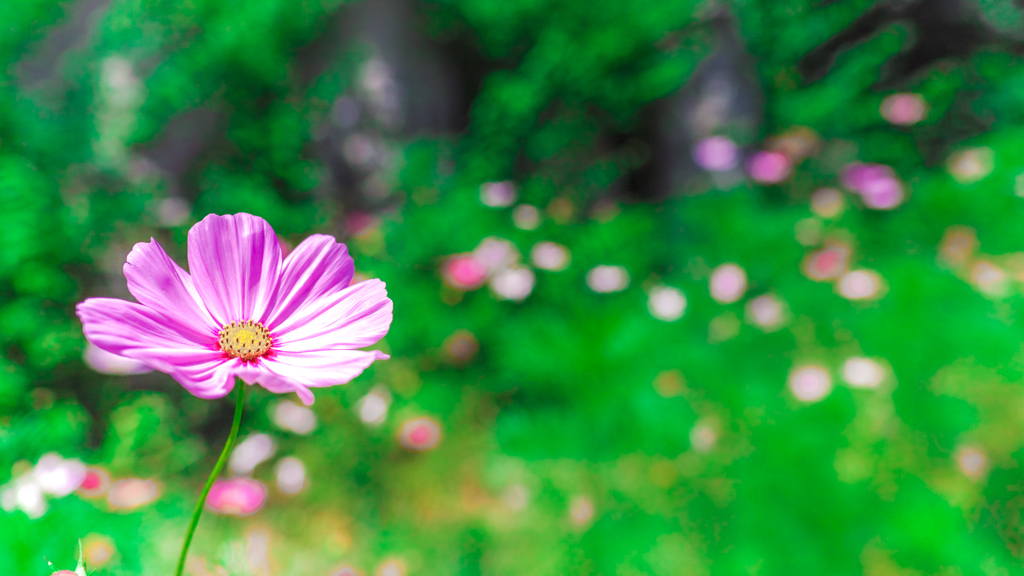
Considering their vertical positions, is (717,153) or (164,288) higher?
(164,288)

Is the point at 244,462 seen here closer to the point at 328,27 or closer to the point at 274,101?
the point at 274,101

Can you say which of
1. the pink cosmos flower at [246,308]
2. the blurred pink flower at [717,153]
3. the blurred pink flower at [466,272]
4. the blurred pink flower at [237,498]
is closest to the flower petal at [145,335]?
the pink cosmos flower at [246,308]

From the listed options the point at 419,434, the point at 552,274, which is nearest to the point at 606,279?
the point at 552,274

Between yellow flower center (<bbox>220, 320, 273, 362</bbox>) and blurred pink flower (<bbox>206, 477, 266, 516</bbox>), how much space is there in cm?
89

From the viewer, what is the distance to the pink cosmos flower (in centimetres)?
21

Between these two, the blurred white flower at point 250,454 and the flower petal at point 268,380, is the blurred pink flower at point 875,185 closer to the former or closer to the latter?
the blurred white flower at point 250,454

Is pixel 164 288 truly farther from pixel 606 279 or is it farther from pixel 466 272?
pixel 606 279

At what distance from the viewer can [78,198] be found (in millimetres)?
1209

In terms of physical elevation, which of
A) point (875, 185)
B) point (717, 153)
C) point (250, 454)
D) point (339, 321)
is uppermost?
point (339, 321)

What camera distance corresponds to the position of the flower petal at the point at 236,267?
0.24 metres

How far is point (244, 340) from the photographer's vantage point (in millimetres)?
230

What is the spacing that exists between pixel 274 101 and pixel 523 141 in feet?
2.63

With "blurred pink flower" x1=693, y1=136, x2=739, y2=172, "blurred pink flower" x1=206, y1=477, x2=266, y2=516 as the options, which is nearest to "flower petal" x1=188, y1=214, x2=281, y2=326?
"blurred pink flower" x1=206, y1=477, x2=266, y2=516

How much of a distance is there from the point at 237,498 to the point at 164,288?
3.00 ft
